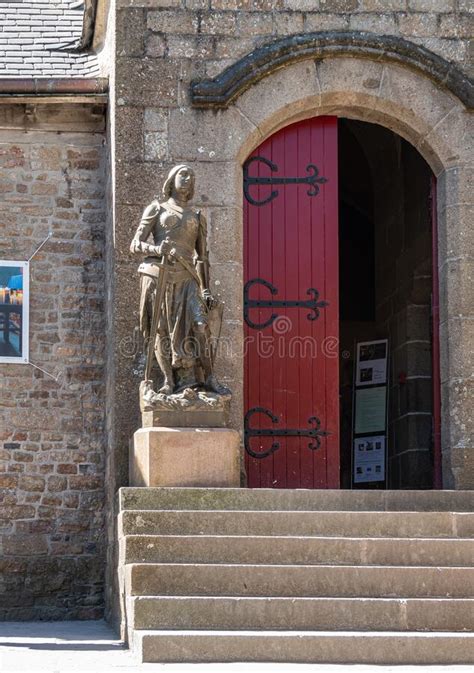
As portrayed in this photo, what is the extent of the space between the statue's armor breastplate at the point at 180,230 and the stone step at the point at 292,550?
6.94 feet

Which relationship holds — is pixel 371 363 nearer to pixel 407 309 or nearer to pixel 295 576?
pixel 407 309

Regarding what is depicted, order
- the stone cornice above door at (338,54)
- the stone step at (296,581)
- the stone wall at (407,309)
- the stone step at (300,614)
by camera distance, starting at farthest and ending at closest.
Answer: the stone wall at (407,309) < the stone cornice above door at (338,54) < the stone step at (296,581) < the stone step at (300,614)

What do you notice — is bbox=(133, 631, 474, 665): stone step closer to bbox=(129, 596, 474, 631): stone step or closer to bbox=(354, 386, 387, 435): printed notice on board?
bbox=(129, 596, 474, 631): stone step

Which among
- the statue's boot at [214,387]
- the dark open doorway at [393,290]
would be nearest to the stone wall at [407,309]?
the dark open doorway at [393,290]

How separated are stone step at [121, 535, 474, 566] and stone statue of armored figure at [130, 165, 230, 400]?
132 cm

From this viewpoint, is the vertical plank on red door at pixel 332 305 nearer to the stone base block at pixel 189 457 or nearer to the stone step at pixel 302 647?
the stone base block at pixel 189 457

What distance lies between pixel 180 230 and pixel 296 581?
266 centimetres

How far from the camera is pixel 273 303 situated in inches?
441

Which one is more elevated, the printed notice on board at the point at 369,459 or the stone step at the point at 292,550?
the printed notice on board at the point at 369,459

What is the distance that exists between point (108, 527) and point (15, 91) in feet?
10.9

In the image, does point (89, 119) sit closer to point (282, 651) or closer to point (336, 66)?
point (336, 66)

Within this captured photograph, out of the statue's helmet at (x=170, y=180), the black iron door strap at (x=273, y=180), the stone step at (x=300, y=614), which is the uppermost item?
the black iron door strap at (x=273, y=180)

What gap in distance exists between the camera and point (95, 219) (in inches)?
464

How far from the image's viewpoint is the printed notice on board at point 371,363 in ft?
45.1
